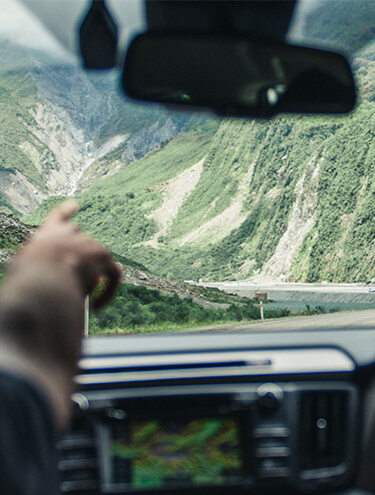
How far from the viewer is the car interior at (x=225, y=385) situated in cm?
246

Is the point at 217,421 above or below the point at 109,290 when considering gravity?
below

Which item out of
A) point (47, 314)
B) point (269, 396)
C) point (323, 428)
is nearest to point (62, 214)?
point (47, 314)

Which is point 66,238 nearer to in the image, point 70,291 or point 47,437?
point 70,291

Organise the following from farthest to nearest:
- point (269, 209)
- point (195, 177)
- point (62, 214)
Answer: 1. point (269, 209)
2. point (195, 177)
3. point (62, 214)

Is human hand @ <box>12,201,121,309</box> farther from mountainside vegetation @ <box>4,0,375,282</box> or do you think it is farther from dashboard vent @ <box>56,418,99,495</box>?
dashboard vent @ <box>56,418,99,495</box>

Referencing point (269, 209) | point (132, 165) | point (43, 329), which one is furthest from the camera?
point (269, 209)

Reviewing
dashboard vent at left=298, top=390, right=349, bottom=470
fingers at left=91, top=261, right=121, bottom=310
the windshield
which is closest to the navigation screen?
dashboard vent at left=298, top=390, right=349, bottom=470

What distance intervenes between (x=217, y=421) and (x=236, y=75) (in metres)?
1.90

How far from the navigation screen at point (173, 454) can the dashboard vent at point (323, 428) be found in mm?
434

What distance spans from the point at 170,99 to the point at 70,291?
6.84 ft

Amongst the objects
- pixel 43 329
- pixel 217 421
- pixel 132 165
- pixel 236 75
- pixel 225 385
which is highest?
pixel 236 75

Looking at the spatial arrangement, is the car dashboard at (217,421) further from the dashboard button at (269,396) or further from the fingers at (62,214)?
the fingers at (62,214)

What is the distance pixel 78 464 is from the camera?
120 inches

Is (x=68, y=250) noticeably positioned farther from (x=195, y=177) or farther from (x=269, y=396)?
(x=195, y=177)
